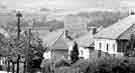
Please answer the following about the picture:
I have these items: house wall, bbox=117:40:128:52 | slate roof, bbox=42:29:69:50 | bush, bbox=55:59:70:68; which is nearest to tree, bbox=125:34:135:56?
house wall, bbox=117:40:128:52

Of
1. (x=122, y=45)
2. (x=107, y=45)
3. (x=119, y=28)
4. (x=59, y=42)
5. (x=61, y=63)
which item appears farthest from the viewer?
(x=59, y=42)

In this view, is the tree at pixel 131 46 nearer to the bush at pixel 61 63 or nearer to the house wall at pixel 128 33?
the house wall at pixel 128 33

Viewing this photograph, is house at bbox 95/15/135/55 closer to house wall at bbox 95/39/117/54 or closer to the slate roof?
house wall at bbox 95/39/117/54

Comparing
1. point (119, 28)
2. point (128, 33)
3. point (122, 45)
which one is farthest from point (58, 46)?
point (128, 33)

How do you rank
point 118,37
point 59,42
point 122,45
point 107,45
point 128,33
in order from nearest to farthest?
point 118,37 < point 128,33 < point 122,45 < point 107,45 < point 59,42

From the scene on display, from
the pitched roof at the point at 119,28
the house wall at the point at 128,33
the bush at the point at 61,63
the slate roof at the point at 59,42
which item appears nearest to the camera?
the house wall at the point at 128,33

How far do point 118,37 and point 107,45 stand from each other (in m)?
5.74

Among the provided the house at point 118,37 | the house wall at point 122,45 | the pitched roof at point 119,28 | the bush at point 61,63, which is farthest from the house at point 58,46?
the house wall at point 122,45

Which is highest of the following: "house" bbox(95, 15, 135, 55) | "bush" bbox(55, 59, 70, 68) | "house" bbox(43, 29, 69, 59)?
"house" bbox(95, 15, 135, 55)

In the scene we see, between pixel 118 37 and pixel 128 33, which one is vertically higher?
pixel 128 33

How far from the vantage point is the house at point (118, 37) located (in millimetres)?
42156

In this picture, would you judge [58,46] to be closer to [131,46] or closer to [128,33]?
[128,33]

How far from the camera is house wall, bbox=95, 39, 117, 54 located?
1736 inches

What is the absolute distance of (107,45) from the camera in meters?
47.6
